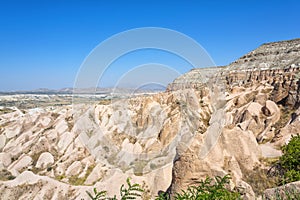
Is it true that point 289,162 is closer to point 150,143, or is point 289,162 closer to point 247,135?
point 247,135

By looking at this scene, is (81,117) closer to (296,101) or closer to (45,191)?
(45,191)

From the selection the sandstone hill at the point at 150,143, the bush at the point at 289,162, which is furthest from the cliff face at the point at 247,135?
the bush at the point at 289,162

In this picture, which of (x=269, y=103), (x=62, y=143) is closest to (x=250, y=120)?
(x=269, y=103)

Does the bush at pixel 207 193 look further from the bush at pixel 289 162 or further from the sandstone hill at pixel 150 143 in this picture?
the bush at pixel 289 162

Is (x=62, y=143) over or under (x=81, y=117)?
under

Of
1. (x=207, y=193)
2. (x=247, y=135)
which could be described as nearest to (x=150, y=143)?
(x=247, y=135)

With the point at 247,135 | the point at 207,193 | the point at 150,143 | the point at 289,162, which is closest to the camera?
the point at 207,193

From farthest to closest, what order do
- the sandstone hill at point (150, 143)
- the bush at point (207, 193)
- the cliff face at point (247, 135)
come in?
1. the sandstone hill at point (150, 143)
2. the cliff face at point (247, 135)
3. the bush at point (207, 193)

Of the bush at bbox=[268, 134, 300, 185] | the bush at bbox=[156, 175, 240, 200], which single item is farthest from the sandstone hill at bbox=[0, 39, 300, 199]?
the bush at bbox=[156, 175, 240, 200]
